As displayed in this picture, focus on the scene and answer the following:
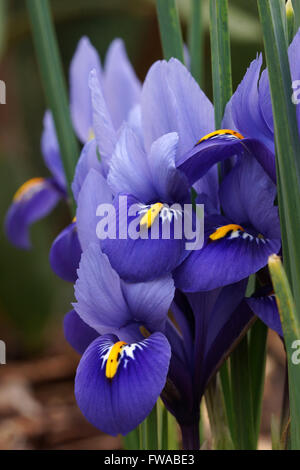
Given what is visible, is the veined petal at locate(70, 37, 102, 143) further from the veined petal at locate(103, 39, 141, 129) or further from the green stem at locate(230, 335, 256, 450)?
Answer: the green stem at locate(230, 335, 256, 450)

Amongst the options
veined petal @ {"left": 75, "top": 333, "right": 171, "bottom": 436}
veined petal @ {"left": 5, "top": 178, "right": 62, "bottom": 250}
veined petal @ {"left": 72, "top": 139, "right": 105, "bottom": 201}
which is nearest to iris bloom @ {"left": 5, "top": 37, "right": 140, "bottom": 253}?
veined petal @ {"left": 5, "top": 178, "right": 62, "bottom": 250}

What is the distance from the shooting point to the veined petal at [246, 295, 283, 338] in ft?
0.94

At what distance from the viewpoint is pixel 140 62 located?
3.78ft

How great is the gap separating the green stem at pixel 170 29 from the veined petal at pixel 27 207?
0.68 feet

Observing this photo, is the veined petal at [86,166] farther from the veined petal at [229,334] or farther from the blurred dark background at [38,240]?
the blurred dark background at [38,240]

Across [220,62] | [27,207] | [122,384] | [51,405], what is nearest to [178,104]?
[220,62]

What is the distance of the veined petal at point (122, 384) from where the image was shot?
0.85 ft

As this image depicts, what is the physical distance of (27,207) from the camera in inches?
20.9

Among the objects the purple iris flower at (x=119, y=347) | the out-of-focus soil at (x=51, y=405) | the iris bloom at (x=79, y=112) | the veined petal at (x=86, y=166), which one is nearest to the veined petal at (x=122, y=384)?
the purple iris flower at (x=119, y=347)

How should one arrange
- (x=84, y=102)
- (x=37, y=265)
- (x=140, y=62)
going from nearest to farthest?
1. (x=84, y=102)
2. (x=37, y=265)
3. (x=140, y=62)

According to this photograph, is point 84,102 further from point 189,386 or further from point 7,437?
point 7,437

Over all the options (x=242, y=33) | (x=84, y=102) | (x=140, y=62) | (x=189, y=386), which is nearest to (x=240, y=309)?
(x=189, y=386)

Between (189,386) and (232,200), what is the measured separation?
0.32 feet

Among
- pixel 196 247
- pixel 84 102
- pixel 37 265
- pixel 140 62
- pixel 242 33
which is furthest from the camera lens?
pixel 140 62
